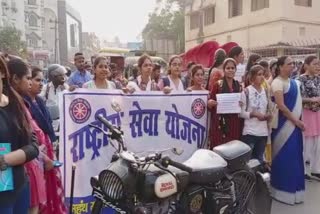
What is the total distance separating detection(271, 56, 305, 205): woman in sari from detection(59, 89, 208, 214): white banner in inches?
38.2

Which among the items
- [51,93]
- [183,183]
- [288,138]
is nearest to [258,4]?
[288,138]

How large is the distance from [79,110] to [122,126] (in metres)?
0.47

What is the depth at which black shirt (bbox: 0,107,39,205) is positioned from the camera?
2.43 meters

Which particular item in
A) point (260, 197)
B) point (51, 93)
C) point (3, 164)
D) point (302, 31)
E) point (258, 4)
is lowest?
point (260, 197)

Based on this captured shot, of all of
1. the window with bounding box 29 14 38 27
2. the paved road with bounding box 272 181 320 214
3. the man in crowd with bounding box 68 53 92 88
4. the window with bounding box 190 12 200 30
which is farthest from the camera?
the window with bounding box 29 14 38 27

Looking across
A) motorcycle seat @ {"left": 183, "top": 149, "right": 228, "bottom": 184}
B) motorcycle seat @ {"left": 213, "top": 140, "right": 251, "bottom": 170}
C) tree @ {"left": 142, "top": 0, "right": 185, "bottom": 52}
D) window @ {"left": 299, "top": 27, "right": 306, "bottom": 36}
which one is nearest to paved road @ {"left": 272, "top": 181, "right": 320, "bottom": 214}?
motorcycle seat @ {"left": 213, "top": 140, "right": 251, "bottom": 170}

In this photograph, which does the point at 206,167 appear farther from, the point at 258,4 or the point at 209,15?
the point at 209,15

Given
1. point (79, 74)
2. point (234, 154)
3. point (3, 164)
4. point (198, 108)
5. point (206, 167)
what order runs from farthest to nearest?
point (79, 74) < point (198, 108) < point (234, 154) < point (206, 167) < point (3, 164)

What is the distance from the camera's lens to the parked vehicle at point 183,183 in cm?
257

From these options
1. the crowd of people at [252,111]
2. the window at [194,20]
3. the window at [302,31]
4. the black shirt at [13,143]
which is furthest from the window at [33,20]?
the black shirt at [13,143]

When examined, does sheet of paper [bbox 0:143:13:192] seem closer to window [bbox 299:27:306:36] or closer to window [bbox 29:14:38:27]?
window [bbox 299:27:306:36]

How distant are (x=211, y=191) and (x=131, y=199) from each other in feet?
2.55

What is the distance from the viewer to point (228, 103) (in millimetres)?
4641

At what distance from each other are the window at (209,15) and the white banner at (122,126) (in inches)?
1119
